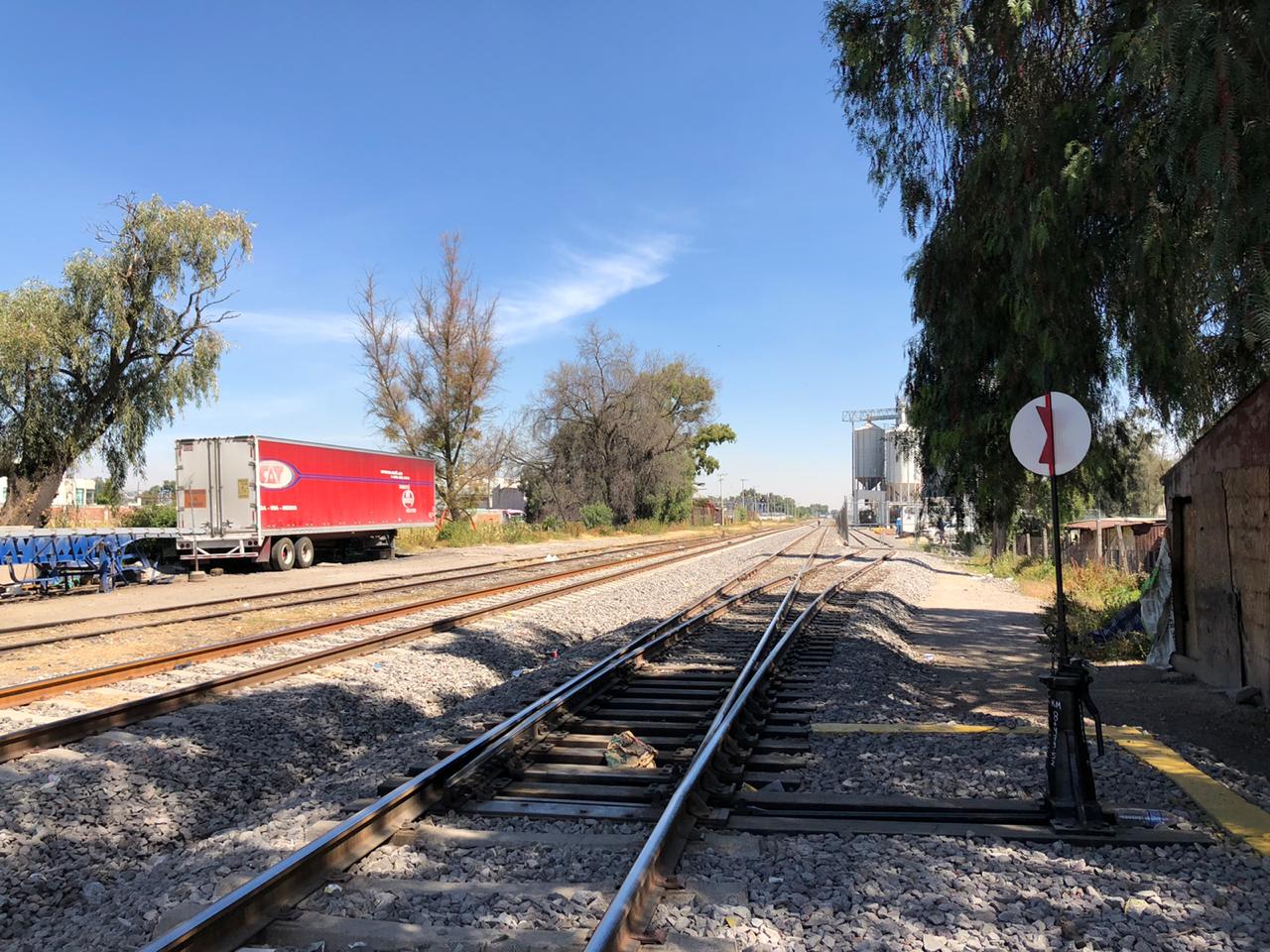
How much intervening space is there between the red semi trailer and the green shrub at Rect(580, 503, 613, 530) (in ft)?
103

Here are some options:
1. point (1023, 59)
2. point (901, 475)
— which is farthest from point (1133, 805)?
point (901, 475)

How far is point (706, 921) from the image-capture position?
12.8ft

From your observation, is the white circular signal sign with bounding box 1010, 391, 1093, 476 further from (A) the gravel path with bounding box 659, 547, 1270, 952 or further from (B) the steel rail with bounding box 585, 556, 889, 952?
(B) the steel rail with bounding box 585, 556, 889, 952

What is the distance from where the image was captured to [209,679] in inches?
362

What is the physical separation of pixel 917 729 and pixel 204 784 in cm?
525

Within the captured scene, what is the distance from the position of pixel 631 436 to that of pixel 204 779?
59.3m

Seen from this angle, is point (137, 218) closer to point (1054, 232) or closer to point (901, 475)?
point (1054, 232)

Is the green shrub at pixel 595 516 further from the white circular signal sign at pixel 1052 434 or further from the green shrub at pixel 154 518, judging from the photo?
the white circular signal sign at pixel 1052 434

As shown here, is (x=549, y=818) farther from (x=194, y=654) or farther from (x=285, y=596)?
(x=285, y=596)

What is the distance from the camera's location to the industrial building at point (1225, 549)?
809 cm

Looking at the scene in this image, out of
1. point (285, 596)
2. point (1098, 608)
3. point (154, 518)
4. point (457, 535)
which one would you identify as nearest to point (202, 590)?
point (285, 596)

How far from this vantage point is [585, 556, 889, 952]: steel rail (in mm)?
3652

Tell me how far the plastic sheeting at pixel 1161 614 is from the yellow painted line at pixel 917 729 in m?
4.48

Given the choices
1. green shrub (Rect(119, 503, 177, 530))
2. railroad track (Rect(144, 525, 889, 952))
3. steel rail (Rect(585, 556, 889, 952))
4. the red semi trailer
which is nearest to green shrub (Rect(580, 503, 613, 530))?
green shrub (Rect(119, 503, 177, 530))
